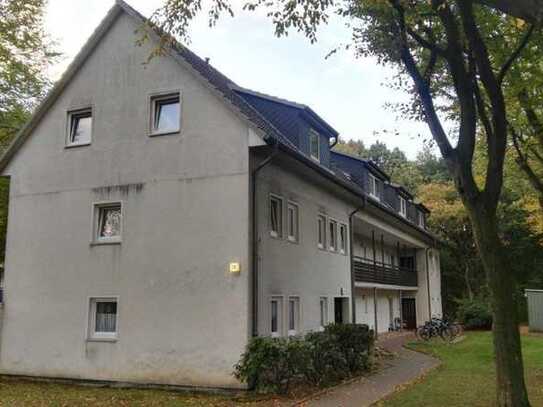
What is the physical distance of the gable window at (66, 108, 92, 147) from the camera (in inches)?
646

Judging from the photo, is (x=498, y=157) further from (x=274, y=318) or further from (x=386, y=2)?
(x=274, y=318)

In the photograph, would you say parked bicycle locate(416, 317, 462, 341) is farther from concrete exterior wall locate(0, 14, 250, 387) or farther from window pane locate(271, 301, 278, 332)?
concrete exterior wall locate(0, 14, 250, 387)

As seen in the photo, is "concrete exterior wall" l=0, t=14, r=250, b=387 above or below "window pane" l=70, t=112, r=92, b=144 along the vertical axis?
below

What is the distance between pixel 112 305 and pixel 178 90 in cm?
610

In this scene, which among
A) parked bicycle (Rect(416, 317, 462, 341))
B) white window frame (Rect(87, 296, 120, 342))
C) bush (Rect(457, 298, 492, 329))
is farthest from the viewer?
bush (Rect(457, 298, 492, 329))

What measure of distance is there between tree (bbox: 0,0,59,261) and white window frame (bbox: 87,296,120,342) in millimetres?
10838

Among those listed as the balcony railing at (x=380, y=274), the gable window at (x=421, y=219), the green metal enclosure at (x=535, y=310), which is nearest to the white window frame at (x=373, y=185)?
the balcony railing at (x=380, y=274)

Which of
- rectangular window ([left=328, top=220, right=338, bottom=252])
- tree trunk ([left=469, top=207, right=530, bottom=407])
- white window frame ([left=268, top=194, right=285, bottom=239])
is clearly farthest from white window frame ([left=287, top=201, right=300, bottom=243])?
tree trunk ([left=469, top=207, right=530, bottom=407])

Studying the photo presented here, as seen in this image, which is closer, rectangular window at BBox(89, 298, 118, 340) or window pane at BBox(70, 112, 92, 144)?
rectangular window at BBox(89, 298, 118, 340)

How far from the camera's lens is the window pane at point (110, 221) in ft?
50.7

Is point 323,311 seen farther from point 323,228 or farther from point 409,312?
point 409,312

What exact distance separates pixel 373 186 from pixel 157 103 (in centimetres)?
1533

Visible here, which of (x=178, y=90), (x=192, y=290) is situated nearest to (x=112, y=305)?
(x=192, y=290)

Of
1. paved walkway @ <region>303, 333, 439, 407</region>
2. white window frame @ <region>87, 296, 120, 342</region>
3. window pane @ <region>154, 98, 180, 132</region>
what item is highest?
window pane @ <region>154, 98, 180, 132</region>
